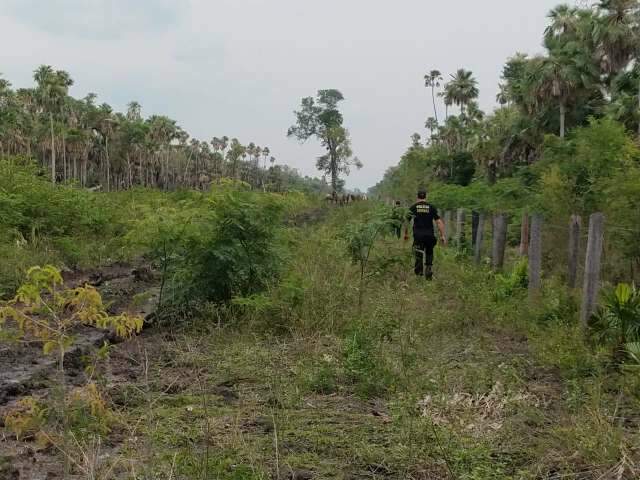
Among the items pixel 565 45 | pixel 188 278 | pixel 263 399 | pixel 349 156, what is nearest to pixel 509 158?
pixel 565 45

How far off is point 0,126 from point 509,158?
39164 millimetres

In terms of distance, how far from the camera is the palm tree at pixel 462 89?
181ft

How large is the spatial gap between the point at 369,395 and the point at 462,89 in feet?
176

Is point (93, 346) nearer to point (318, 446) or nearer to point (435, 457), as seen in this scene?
point (318, 446)

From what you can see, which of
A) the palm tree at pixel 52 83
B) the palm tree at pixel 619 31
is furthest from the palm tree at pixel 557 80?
the palm tree at pixel 52 83

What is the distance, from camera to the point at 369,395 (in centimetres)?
512

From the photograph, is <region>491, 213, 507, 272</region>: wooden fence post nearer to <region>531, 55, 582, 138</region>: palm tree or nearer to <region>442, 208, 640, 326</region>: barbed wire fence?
<region>442, 208, 640, 326</region>: barbed wire fence

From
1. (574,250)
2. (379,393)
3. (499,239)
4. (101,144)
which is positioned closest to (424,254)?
(499,239)

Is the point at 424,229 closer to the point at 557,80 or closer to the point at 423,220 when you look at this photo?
the point at 423,220

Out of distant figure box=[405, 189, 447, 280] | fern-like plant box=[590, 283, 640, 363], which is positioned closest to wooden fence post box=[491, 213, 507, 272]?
distant figure box=[405, 189, 447, 280]

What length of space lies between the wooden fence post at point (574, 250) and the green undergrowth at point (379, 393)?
208 mm

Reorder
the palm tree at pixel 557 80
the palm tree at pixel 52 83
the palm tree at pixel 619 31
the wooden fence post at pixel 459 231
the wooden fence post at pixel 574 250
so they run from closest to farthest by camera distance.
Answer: the wooden fence post at pixel 574 250 < the wooden fence post at pixel 459 231 < the palm tree at pixel 619 31 < the palm tree at pixel 557 80 < the palm tree at pixel 52 83

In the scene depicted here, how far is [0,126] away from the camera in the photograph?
50.1 meters

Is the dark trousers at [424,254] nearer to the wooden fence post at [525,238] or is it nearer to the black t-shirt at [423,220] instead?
the black t-shirt at [423,220]
